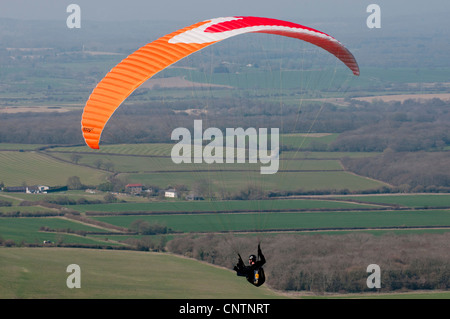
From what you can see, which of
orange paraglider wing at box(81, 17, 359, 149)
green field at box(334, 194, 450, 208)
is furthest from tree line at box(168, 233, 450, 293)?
orange paraglider wing at box(81, 17, 359, 149)

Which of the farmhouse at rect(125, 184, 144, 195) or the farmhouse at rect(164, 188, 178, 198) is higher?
the farmhouse at rect(125, 184, 144, 195)

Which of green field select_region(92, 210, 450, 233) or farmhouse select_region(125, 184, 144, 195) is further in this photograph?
farmhouse select_region(125, 184, 144, 195)

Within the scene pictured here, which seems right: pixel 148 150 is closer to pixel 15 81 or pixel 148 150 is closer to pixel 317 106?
pixel 317 106

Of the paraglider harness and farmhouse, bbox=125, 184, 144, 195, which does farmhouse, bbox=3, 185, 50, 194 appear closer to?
farmhouse, bbox=125, 184, 144, 195

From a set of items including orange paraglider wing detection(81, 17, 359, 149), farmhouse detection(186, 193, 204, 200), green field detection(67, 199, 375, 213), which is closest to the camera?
orange paraglider wing detection(81, 17, 359, 149)

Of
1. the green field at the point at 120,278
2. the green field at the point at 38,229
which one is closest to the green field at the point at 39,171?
the green field at the point at 38,229

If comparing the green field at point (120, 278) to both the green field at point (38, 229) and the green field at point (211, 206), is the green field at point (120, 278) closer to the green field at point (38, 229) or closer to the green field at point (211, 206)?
the green field at point (38, 229)
